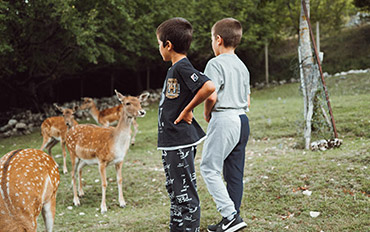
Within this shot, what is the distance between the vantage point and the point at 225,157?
3344mm

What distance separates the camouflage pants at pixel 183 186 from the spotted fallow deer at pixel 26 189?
1147 millimetres

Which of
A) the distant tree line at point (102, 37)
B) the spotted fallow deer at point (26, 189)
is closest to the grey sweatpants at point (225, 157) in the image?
the spotted fallow deer at point (26, 189)

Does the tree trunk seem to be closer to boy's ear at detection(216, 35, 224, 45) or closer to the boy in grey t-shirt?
the boy in grey t-shirt

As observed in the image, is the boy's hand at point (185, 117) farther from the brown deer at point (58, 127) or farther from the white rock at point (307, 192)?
the brown deer at point (58, 127)

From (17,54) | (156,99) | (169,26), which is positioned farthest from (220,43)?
(156,99)

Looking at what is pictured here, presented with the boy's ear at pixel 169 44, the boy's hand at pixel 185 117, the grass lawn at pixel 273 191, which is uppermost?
the boy's ear at pixel 169 44

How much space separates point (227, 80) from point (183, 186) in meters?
1.05

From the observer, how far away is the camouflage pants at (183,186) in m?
2.79

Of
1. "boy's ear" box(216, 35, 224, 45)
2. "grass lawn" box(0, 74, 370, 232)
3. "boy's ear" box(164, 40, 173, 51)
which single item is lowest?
"grass lawn" box(0, 74, 370, 232)

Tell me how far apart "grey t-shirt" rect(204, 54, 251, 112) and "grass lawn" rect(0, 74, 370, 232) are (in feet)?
4.56

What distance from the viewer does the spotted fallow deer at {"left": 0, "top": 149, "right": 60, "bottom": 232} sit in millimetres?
2826

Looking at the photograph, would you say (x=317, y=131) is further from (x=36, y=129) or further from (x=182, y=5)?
(x=182, y=5)

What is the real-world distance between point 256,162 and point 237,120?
116 inches

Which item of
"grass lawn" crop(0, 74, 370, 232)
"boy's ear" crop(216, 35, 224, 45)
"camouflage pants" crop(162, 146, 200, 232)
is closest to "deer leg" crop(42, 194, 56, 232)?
"grass lawn" crop(0, 74, 370, 232)
